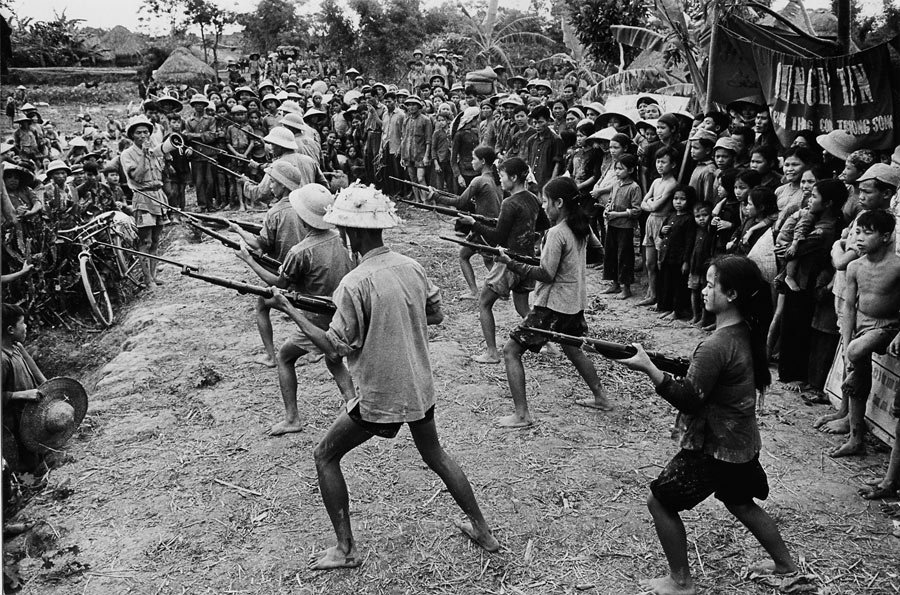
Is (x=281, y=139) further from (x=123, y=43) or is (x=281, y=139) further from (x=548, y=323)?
(x=123, y=43)

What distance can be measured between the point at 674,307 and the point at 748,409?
206 inches

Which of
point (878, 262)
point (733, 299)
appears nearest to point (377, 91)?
point (878, 262)

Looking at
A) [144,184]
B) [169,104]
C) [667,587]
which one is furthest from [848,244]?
[169,104]

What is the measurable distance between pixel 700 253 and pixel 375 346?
5181 millimetres

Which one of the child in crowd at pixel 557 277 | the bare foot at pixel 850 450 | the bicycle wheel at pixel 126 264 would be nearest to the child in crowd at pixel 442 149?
the bicycle wheel at pixel 126 264

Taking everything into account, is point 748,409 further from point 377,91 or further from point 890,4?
point 377,91

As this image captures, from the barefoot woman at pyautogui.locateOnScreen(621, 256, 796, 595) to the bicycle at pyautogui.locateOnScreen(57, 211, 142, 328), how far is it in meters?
8.17

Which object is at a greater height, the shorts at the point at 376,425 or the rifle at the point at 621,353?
the rifle at the point at 621,353

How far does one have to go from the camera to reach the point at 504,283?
6648 mm

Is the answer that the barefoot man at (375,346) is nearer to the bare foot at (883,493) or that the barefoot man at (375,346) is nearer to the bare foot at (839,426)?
the bare foot at (883,493)

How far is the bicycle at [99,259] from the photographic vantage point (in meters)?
9.49

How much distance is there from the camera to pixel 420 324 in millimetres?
3945

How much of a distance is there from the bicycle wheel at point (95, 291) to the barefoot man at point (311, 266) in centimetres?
484

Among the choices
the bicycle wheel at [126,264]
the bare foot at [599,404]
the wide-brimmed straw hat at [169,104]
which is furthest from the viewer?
the wide-brimmed straw hat at [169,104]
